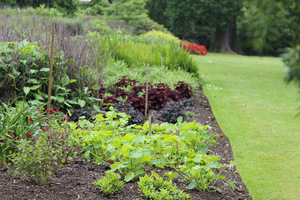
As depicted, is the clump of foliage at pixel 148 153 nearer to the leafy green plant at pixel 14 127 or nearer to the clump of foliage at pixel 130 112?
the leafy green plant at pixel 14 127

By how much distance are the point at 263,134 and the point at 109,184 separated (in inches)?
138

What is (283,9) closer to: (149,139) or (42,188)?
(149,139)

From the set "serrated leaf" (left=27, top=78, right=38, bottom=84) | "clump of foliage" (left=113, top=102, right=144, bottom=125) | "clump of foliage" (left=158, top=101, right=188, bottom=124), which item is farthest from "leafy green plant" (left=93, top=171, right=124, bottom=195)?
"clump of foliage" (left=158, top=101, right=188, bottom=124)

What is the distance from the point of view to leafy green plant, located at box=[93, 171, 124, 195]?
3.03 m

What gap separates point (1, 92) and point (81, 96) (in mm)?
1207

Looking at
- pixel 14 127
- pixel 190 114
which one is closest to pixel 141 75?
pixel 190 114

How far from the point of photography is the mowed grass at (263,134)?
3825mm

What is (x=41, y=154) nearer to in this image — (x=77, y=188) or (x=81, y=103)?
(x=77, y=188)

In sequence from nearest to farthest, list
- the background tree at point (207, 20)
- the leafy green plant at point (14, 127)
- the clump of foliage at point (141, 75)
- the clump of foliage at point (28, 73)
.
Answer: the leafy green plant at point (14, 127) < the clump of foliage at point (28, 73) < the clump of foliage at point (141, 75) < the background tree at point (207, 20)

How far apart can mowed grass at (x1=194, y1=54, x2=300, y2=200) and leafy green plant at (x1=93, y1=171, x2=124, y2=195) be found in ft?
4.84

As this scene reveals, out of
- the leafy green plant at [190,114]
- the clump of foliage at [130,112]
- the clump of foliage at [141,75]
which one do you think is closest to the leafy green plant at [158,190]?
the clump of foliage at [130,112]

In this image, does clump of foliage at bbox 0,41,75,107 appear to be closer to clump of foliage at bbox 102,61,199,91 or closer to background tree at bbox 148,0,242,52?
clump of foliage at bbox 102,61,199,91

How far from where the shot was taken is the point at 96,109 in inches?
207

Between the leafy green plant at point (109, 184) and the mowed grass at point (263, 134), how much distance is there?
1.48 meters
